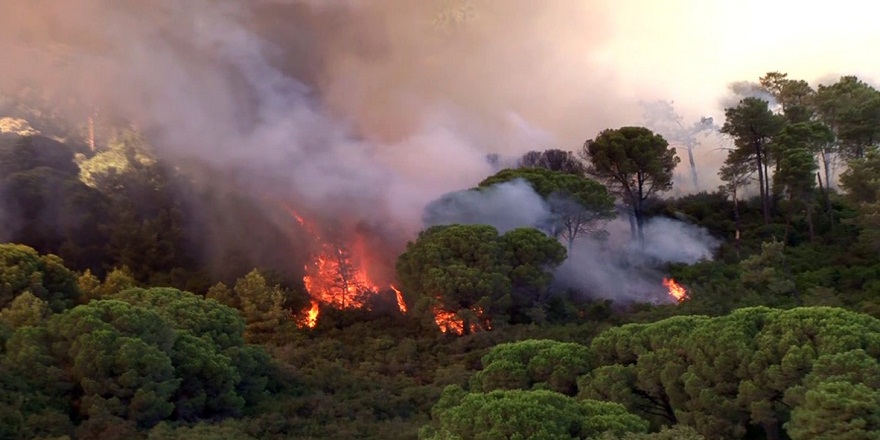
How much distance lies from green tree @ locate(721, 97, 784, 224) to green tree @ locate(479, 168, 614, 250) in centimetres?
826

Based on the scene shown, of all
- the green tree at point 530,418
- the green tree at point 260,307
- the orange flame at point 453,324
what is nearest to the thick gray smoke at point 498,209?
the orange flame at point 453,324

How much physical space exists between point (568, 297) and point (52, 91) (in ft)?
105

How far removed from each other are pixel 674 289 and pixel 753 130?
34.0ft

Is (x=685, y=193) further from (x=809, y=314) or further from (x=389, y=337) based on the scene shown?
(x=809, y=314)

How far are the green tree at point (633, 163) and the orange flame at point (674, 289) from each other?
445 cm

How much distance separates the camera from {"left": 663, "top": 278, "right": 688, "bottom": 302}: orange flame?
1604 inches

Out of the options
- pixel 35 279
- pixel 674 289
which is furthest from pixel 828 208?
pixel 35 279

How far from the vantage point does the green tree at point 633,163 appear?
45.9m

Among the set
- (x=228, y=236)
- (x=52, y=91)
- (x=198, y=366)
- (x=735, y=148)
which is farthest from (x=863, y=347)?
(x=52, y=91)

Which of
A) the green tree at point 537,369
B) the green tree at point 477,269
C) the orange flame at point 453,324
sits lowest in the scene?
the green tree at point 537,369

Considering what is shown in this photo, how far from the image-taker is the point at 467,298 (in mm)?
36406

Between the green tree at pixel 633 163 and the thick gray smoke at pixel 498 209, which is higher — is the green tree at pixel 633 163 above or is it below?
above

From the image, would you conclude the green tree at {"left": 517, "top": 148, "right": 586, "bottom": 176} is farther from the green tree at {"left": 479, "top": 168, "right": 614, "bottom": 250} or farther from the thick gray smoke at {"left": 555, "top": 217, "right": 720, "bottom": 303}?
the green tree at {"left": 479, "top": 168, "right": 614, "bottom": 250}

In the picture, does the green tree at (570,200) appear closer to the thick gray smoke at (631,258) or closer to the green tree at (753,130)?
the thick gray smoke at (631,258)
